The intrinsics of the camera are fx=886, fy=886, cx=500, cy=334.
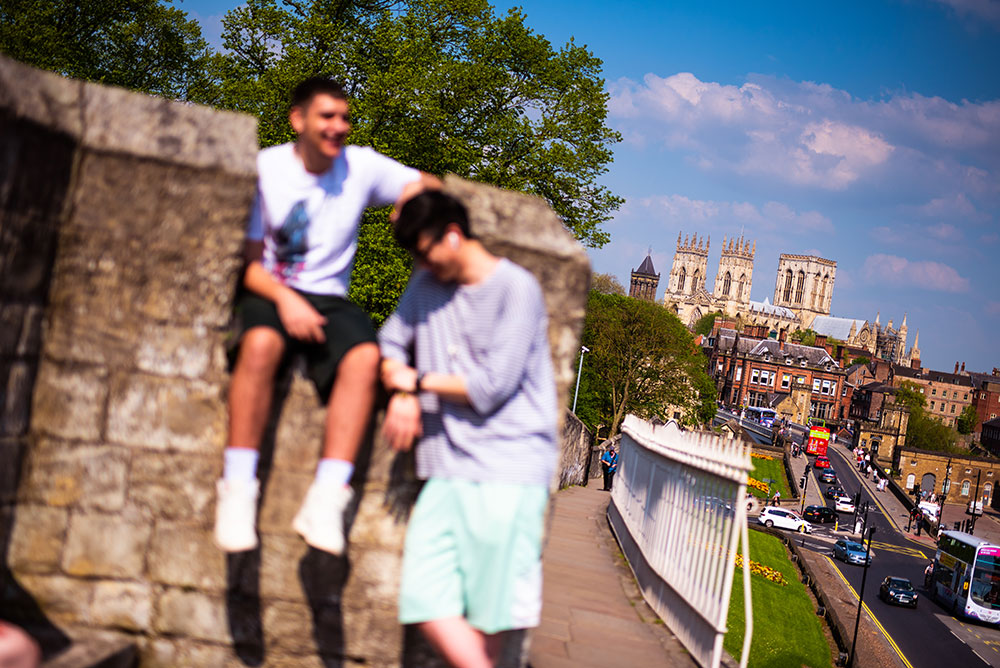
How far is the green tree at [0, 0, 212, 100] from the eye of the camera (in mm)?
25953

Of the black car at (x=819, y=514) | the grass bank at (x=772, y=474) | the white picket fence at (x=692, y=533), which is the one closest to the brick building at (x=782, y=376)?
the grass bank at (x=772, y=474)

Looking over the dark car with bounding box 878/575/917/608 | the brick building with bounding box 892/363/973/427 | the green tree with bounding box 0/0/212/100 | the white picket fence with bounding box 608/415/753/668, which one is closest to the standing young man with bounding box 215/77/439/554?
the white picket fence with bounding box 608/415/753/668

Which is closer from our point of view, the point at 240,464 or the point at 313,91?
the point at 240,464

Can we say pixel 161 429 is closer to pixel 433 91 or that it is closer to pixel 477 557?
pixel 477 557

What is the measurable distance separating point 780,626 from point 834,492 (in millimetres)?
48927

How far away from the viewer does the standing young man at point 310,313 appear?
3.13 m

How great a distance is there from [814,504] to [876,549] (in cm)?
1055

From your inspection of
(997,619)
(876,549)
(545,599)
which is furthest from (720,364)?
(545,599)

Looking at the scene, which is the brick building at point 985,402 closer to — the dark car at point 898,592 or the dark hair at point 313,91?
the dark car at point 898,592

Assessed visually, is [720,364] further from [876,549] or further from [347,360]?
[347,360]

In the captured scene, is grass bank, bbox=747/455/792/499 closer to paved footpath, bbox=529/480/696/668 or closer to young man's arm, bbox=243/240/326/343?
paved footpath, bbox=529/480/696/668

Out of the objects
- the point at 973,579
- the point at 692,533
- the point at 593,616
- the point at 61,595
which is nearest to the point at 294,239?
the point at 61,595

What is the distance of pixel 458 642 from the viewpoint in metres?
2.88

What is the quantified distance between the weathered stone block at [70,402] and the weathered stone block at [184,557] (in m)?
0.47
